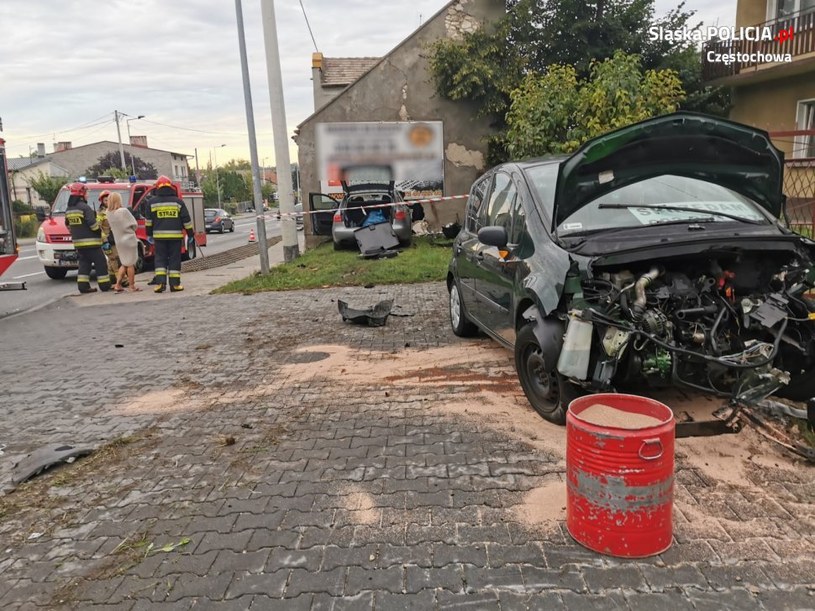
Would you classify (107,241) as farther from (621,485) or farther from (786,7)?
(786,7)

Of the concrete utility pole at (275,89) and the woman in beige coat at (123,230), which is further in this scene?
the concrete utility pole at (275,89)

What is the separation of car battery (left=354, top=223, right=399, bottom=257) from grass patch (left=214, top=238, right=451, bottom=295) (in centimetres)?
30

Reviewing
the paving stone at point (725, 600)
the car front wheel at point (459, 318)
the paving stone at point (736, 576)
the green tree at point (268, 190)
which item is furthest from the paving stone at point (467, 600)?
the green tree at point (268, 190)

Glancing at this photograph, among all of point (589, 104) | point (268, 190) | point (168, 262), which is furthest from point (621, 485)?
point (268, 190)

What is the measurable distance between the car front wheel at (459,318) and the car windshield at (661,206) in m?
2.47

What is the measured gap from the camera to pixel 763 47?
16.2m

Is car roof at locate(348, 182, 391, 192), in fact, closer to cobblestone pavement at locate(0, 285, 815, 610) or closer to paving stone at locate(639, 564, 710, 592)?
cobblestone pavement at locate(0, 285, 815, 610)

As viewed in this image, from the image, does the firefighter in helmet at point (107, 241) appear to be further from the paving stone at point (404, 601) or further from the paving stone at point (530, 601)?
the paving stone at point (530, 601)

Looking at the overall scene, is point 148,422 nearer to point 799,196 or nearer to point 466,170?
point 799,196

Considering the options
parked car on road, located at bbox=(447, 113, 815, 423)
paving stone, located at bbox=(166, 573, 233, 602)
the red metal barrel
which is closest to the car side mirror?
parked car on road, located at bbox=(447, 113, 815, 423)

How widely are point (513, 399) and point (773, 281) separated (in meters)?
1.93

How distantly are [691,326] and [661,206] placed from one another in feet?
3.50

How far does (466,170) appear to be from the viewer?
18547 mm

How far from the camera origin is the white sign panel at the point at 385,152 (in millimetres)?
18031
